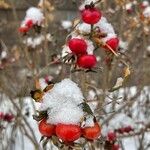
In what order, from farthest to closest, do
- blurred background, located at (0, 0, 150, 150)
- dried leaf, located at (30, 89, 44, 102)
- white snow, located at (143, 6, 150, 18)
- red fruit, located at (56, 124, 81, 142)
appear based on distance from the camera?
white snow, located at (143, 6, 150, 18)
blurred background, located at (0, 0, 150, 150)
dried leaf, located at (30, 89, 44, 102)
red fruit, located at (56, 124, 81, 142)

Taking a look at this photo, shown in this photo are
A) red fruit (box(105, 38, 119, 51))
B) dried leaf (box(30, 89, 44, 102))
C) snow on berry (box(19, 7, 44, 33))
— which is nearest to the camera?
dried leaf (box(30, 89, 44, 102))

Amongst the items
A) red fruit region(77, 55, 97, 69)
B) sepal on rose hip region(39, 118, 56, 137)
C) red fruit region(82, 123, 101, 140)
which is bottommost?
red fruit region(82, 123, 101, 140)

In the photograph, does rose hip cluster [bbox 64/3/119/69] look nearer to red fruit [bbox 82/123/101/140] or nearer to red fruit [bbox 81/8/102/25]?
red fruit [bbox 81/8/102/25]

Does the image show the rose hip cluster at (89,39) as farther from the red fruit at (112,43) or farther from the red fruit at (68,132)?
the red fruit at (68,132)

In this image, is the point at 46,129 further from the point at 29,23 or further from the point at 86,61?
the point at 29,23

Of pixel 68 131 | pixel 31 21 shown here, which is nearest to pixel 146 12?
pixel 31 21

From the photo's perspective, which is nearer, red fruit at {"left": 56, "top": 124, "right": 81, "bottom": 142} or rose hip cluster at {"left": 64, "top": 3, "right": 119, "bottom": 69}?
red fruit at {"left": 56, "top": 124, "right": 81, "bottom": 142}

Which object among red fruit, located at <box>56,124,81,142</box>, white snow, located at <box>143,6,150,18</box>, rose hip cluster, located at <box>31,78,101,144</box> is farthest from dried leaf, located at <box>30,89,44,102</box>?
white snow, located at <box>143,6,150,18</box>

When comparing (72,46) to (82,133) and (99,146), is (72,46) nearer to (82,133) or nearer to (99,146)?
(82,133)

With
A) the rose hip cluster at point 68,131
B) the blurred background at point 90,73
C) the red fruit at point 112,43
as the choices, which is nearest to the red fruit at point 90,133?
the rose hip cluster at point 68,131
